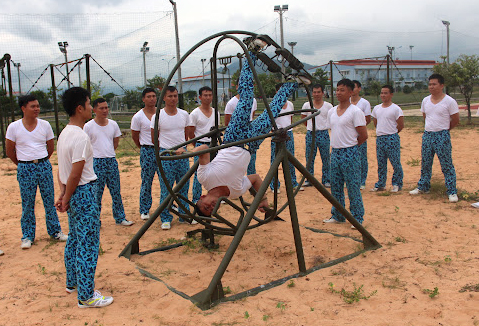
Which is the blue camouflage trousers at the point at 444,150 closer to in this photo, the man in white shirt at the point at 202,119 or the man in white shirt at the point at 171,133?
the man in white shirt at the point at 202,119

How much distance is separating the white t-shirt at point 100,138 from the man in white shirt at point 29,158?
537 mm

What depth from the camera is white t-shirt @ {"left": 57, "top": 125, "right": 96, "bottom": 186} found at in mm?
2883

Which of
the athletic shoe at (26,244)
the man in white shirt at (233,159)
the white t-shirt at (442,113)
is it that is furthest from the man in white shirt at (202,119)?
the white t-shirt at (442,113)

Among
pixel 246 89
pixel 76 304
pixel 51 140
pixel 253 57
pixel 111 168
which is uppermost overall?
pixel 253 57

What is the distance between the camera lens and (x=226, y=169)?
355 centimetres

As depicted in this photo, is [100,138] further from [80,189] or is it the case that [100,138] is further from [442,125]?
[442,125]

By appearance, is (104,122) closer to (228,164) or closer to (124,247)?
(124,247)

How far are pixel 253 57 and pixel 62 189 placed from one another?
6.44 feet

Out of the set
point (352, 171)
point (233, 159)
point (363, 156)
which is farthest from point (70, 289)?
point (363, 156)

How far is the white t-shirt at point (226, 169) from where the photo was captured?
355 cm

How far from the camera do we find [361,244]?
4230mm

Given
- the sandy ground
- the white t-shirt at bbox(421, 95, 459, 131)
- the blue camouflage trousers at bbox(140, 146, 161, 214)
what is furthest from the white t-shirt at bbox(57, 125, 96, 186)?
the white t-shirt at bbox(421, 95, 459, 131)

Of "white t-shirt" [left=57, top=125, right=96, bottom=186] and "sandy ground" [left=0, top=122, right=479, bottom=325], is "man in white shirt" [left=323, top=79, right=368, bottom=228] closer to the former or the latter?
"sandy ground" [left=0, top=122, right=479, bottom=325]

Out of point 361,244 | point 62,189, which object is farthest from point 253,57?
point 361,244
